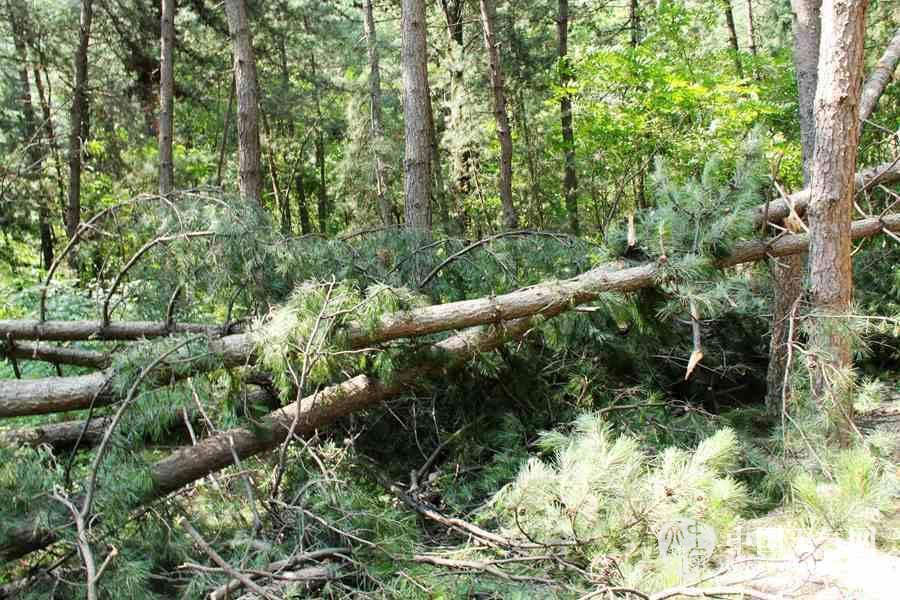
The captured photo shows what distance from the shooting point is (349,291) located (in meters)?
3.40

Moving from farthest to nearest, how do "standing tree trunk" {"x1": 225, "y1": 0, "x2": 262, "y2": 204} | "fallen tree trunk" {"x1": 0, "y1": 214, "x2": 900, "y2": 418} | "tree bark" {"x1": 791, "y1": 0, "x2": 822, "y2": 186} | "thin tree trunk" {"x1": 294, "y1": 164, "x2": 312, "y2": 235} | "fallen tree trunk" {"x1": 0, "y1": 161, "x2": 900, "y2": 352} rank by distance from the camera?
"thin tree trunk" {"x1": 294, "y1": 164, "x2": 312, "y2": 235} → "standing tree trunk" {"x1": 225, "y1": 0, "x2": 262, "y2": 204} → "tree bark" {"x1": 791, "y1": 0, "x2": 822, "y2": 186} → "fallen tree trunk" {"x1": 0, "y1": 161, "x2": 900, "y2": 352} → "fallen tree trunk" {"x1": 0, "y1": 214, "x2": 900, "y2": 418}

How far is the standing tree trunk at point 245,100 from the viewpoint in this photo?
274 inches

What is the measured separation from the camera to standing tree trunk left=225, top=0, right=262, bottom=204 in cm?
696

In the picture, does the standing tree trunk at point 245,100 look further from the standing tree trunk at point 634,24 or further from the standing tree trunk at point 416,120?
the standing tree trunk at point 634,24

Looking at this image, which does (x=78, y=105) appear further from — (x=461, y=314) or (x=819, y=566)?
(x=819, y=566)

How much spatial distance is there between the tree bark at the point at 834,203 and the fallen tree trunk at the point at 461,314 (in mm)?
614

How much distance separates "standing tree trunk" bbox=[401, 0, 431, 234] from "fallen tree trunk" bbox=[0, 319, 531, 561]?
2.38 meters

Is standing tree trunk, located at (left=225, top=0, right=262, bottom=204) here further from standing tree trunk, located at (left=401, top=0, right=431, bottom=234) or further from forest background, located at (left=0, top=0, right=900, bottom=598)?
standing tree trunk, located at (left=401, top=0, right=431, bottom=234)

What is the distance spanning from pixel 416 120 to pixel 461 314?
118 inches

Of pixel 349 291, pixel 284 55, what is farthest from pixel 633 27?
pixel 349 291

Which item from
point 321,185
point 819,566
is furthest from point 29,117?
point 819,566

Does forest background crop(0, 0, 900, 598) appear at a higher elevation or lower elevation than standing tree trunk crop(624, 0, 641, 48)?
lower

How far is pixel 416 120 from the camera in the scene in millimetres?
6109

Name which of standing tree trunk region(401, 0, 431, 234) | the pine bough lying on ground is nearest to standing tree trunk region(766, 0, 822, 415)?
the pine bough lying on ground
